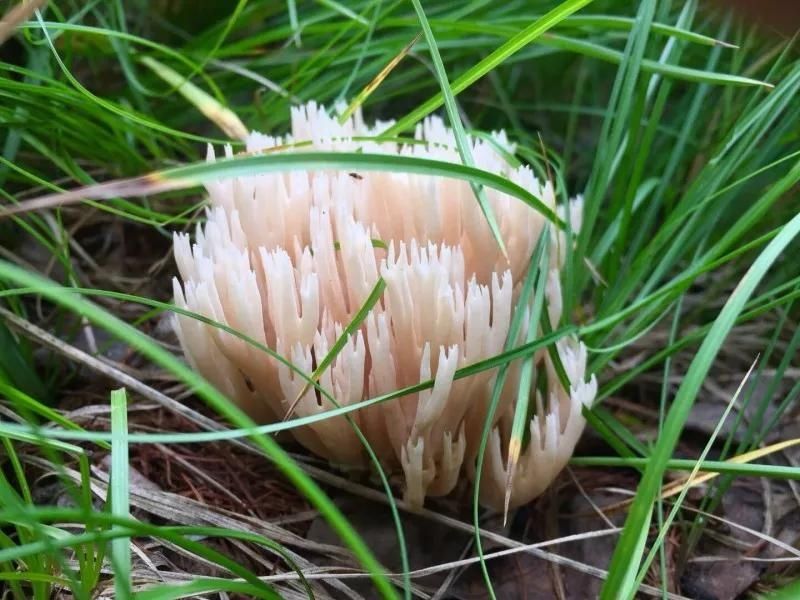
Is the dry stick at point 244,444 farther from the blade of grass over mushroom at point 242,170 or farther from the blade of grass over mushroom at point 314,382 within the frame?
the blade of grass over mushroom at point 242,170

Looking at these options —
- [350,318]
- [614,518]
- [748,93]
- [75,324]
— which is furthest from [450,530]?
[748,93]

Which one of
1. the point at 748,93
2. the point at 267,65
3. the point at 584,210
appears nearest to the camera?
the point at 584,210

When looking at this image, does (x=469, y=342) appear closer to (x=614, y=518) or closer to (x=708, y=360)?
(x=708, y=360)

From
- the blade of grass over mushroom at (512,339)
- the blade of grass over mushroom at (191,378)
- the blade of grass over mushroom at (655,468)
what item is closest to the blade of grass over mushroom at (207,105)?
the blade of grass over mushroom at (512,339)

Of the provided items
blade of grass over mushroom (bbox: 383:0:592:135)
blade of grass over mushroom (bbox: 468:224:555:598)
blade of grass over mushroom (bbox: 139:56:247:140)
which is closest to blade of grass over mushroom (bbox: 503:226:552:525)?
blade of grass over mushroom (bbox: 468:224:555:598)

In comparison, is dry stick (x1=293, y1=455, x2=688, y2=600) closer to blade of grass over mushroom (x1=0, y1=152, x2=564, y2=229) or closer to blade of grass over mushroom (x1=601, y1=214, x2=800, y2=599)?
blade of grass over mushroom (x1=601, y1=214, x2=800, y2=599)

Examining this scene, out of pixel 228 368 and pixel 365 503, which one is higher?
pixel 228 368

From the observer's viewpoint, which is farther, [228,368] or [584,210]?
[584,210]
